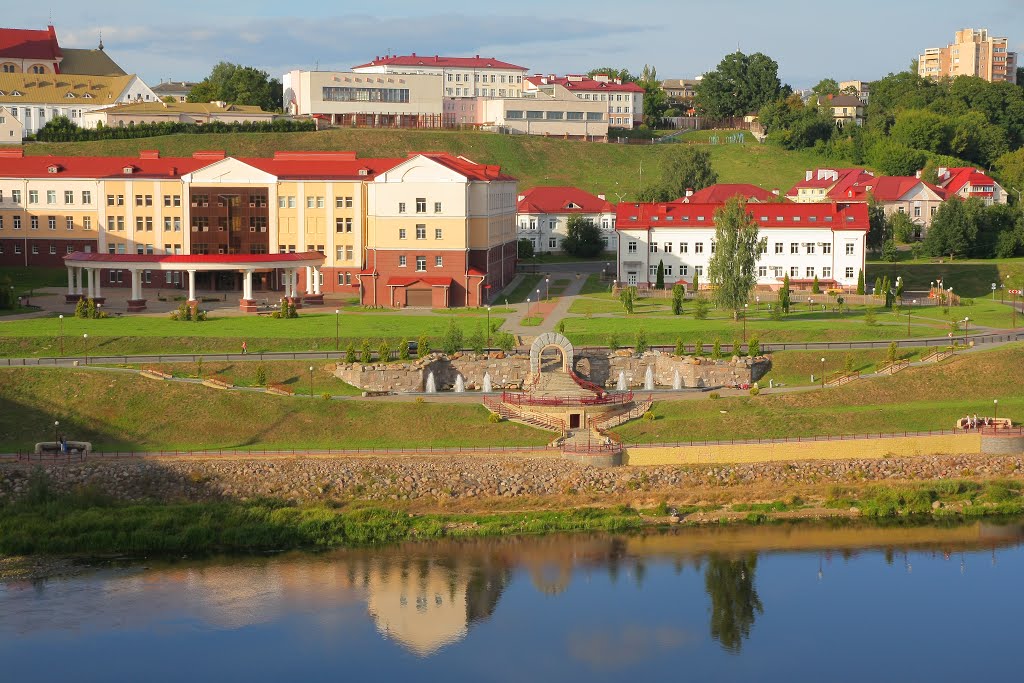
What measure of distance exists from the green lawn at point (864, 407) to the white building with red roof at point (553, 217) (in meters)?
45.8

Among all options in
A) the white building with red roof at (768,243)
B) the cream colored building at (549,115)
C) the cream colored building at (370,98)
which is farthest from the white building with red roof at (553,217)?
the cream colored building at (549,115)

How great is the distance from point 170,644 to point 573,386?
22.5m

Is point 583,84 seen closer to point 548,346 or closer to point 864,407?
point 548,346

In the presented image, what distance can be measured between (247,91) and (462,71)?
20514mm

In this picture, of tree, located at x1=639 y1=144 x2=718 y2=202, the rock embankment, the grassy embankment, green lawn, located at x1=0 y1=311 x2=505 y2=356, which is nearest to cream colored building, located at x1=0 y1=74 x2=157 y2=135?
the grassy embankment

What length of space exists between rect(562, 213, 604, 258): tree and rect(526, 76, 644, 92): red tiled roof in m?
39.2

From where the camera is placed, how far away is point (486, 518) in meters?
43.7

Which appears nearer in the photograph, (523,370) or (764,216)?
(523,370)

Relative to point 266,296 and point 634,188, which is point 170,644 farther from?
point 634,188

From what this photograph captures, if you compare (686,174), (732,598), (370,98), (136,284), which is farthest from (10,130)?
(732,598)

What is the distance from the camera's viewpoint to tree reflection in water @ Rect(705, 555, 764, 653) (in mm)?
37000

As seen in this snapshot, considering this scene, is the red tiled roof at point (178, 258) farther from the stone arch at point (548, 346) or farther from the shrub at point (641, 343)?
the shrub at point (641, 343)

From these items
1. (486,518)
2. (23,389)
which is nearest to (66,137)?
(23,389)

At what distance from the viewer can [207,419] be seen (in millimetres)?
51625
